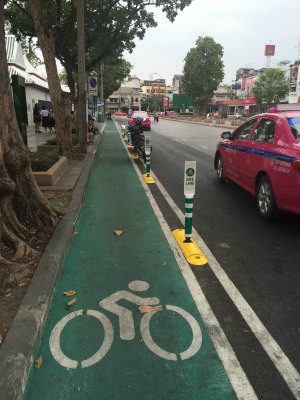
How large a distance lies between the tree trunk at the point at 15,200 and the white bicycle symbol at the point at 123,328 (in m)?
0.95

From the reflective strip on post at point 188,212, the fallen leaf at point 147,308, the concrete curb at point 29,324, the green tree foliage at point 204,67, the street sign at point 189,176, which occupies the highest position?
the green tree foliage at point 204,67

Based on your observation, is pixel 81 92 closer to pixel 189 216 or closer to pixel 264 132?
pixel 264 132

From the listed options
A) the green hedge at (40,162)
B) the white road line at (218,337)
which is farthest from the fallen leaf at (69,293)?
the green hedge at (40,162)

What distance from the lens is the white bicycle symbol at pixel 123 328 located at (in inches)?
111

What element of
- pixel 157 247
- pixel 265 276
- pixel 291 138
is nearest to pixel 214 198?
pixel 291 138

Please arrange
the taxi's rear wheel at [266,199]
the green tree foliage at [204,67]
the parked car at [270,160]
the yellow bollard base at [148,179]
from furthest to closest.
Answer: the green tree foliage at [204,67] < the yellow bollard base at [148,179] < the taxi's rear wheel at [266,199] < the parked car at [270,160]

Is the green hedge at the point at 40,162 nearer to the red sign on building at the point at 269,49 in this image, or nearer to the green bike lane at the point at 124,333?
the green bike lane at the point at 124,333

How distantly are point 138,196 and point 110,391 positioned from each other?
225 inches

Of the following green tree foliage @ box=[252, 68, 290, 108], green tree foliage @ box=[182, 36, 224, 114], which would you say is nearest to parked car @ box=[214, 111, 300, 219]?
green tree foliage @ box=[252, 68, 290, 108]

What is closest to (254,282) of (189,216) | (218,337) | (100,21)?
(218,337)

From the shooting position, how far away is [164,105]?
12344 cm

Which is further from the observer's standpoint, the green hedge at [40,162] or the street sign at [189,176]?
the green hedge at [40,162]

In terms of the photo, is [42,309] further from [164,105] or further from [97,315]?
[164,105]

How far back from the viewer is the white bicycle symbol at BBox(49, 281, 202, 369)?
9.23ft
